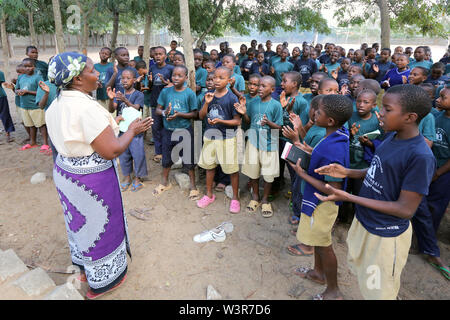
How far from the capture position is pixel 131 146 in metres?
4.41

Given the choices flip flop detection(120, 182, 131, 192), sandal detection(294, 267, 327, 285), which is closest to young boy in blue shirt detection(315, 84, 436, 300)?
sandal detection(294, 267, 327, 285)

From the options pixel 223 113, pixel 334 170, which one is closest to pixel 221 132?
pixel 223 113

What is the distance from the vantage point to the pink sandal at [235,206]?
395cm

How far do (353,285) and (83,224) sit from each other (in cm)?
239

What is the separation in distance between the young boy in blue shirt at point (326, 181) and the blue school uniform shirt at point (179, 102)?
2.19 meters

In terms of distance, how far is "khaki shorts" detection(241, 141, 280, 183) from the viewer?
150 inches

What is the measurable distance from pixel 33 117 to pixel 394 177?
20.8ft

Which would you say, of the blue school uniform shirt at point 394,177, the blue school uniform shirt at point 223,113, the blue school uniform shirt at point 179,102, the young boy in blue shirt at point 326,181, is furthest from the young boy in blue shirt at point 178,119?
the blue school uniform shirt at point 394,177

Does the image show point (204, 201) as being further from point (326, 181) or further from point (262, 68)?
point (262, 68)

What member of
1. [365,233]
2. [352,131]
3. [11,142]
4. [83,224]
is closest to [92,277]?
[83,224]

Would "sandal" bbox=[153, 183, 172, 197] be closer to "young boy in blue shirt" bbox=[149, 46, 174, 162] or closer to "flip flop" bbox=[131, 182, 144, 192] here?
"flip flop" bbox=[131, 182, 144, 192]

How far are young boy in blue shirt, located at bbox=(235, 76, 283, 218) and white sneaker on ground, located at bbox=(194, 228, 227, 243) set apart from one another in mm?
701

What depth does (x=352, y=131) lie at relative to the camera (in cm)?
317

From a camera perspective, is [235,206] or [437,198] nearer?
A: [437,198]
